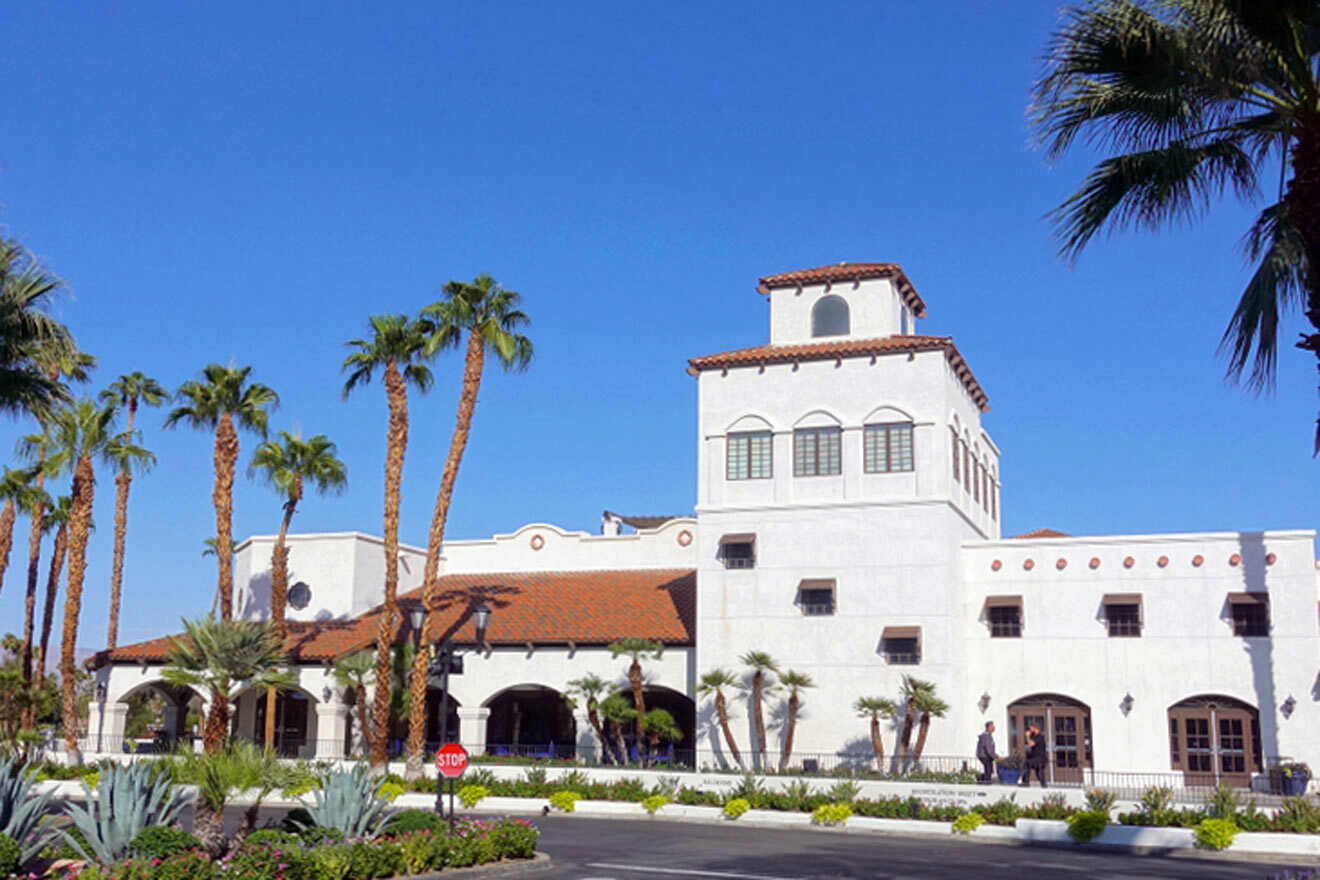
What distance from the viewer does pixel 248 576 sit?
43.1 m

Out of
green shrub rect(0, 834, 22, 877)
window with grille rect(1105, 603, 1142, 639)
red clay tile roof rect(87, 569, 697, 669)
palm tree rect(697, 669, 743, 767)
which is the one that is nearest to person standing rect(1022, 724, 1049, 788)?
window with grille rect(1105, 603, 1142, 639)

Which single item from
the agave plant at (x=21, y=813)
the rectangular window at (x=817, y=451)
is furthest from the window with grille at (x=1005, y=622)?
the agave plant at (x=21, y=813)

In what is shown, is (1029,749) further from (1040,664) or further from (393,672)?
(393,672)

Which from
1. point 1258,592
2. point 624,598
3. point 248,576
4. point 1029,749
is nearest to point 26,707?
point 248,576

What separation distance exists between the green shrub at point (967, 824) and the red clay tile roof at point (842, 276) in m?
16.6

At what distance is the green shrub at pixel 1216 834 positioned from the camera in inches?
830

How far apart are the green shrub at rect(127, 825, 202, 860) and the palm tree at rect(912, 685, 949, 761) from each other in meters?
19.8

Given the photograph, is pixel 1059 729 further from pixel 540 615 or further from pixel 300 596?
pixel 300 596

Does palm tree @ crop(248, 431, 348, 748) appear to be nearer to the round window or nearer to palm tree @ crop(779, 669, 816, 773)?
the round window

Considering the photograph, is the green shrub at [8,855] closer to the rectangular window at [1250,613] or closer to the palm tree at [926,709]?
the palm tree at [926,709]

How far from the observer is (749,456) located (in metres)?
34.9

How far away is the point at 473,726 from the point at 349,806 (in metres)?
20.2

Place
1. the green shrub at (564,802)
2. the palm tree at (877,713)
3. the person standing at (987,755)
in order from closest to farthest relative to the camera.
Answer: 1. the green shrub at (564,802)
2. the person standing at (987,755)
3. the palm tree at (877,713)

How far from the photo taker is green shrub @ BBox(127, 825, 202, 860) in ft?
46.1
